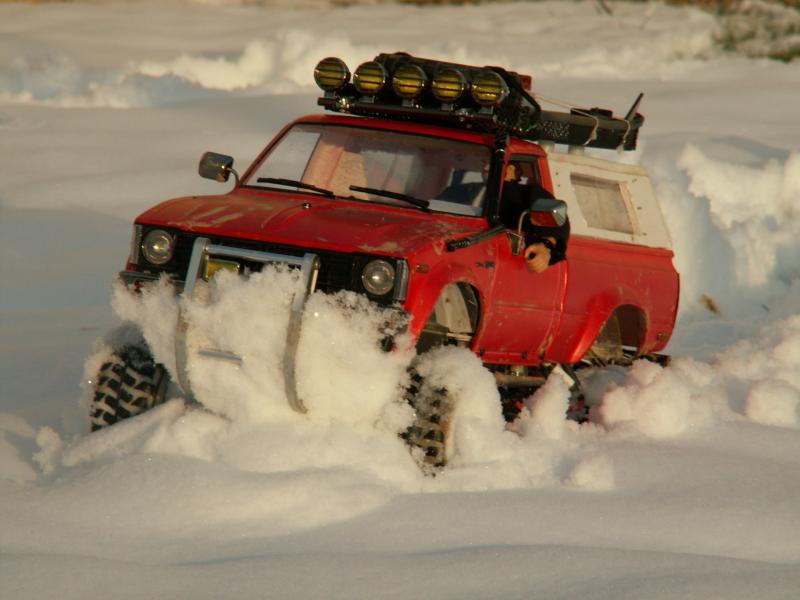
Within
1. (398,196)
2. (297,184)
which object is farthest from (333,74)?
(398,196)

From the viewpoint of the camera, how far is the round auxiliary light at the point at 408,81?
848 centimetres

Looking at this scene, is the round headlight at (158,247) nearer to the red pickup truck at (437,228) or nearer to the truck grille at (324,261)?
the red pickup truck at (437,228)

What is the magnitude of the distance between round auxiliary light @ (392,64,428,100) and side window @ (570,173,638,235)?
120cm

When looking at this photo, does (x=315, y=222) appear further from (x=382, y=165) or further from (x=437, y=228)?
(x=382, y=165)

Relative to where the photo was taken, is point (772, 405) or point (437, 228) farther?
point (772, 405)

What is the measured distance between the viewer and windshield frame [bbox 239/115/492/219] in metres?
8.15

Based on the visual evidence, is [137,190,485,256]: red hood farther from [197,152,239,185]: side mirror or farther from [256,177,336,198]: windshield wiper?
[197,152,239,185]: side mirror

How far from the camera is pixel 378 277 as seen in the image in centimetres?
709

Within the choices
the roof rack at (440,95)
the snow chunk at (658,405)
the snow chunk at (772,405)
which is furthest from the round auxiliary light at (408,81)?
the snow chunk at (772,405)

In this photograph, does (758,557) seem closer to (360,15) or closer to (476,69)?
(476,69)

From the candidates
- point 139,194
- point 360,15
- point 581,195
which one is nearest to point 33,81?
point 139,194

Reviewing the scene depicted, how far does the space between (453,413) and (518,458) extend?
15.4 inches

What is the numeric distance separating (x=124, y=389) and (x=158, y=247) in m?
0.71

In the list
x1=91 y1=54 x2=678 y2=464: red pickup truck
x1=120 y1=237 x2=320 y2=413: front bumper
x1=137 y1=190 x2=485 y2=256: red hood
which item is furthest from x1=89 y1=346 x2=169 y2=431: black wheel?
x1=137 y1=190 x2=485 y2=256: red hood
